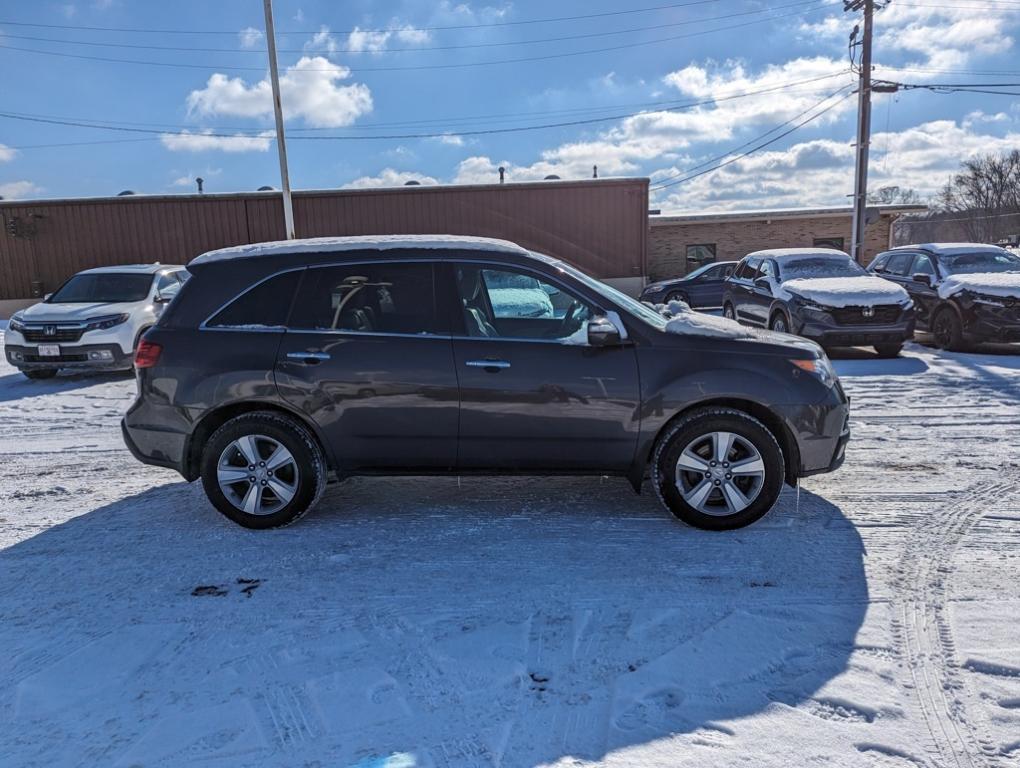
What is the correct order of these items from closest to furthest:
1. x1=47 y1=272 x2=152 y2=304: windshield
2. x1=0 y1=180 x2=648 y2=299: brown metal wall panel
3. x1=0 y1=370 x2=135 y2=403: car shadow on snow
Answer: x1=0 y1=370 x2=135 y2=403: car shadow on snow
x1=47 y1=272 x2=152 y2=304: windshield
x1=0 y1=180 x2=648 y2=299: brown metal wall panel

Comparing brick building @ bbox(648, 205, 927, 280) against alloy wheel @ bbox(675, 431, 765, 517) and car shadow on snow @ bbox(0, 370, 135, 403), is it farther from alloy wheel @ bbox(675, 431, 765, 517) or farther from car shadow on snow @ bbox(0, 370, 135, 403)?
alloy wheel @ bbox(675, 431, 765, 517)

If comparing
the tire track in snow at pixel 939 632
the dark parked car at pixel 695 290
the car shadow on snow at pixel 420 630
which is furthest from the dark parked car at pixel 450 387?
the dark parked car at pixel 695 290

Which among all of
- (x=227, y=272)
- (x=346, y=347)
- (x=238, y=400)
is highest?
(x=227, y=272)

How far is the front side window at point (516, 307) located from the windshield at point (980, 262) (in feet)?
33.3

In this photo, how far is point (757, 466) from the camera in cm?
414

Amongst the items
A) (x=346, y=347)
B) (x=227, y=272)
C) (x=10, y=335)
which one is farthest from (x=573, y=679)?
(x=10, y=335)

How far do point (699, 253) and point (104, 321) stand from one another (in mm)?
21874

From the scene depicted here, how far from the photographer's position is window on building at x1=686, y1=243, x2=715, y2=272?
26.8 metres

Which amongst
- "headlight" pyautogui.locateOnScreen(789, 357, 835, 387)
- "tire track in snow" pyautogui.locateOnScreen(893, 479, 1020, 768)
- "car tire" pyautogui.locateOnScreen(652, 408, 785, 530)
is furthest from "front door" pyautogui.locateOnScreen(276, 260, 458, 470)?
"tire track in snow" pyautogui.locateOnScreen(893, 479, 1020, 768)

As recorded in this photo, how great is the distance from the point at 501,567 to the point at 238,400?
1930 mm

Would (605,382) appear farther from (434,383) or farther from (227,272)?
(227,272)

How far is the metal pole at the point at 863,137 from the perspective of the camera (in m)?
21.8

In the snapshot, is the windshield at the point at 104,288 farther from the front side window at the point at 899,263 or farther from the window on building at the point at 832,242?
the window on building at the point at 832,242

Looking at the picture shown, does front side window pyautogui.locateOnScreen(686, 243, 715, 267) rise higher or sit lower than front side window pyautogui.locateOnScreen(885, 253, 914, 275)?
higher
